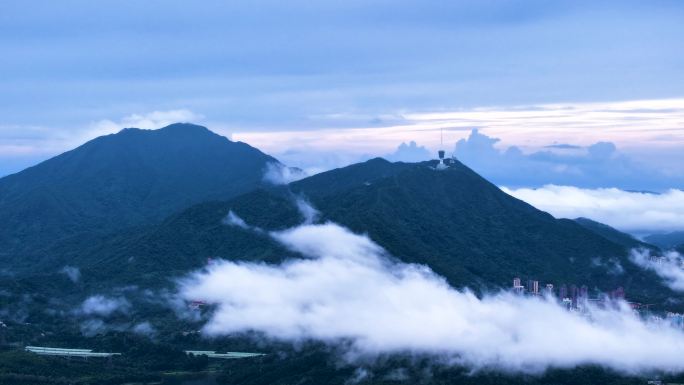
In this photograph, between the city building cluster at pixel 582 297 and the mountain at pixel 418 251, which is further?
the mountain at pixel 418 251

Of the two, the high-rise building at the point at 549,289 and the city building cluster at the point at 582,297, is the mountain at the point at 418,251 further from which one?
the high-rise building at the point at 549,289

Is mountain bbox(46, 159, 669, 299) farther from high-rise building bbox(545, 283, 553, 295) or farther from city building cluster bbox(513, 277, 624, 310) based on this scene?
high-rise building bbox(545, 283, 553, 295)

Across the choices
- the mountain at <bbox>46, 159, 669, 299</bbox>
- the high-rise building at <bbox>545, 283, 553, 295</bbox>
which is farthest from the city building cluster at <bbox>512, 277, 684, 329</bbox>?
the mountain at <bbox>46, 159, 669, 299</bbox>

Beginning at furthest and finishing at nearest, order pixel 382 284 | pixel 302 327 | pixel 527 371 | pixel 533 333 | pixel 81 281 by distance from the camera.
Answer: pixel 81 281, pixel 382 284, pixel 302 327, pixel 533 333, pixel 527 371

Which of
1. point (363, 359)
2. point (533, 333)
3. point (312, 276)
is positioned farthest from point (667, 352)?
point (312, 276)

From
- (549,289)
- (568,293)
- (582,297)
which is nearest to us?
(582,297)

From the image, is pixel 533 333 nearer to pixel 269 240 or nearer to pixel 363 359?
pixel 363 359

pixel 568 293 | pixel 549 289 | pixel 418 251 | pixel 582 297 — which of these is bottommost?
pixel 582 297

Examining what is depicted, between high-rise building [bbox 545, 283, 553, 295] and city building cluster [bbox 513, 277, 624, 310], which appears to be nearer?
city building cluster [bbox 513, 277, 624, 310]

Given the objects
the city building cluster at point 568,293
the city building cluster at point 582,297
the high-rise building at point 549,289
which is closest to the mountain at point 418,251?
the city building cluster at point 568,293

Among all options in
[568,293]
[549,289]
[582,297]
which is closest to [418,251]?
[549,289]

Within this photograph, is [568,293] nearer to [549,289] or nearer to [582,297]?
[549,289]
